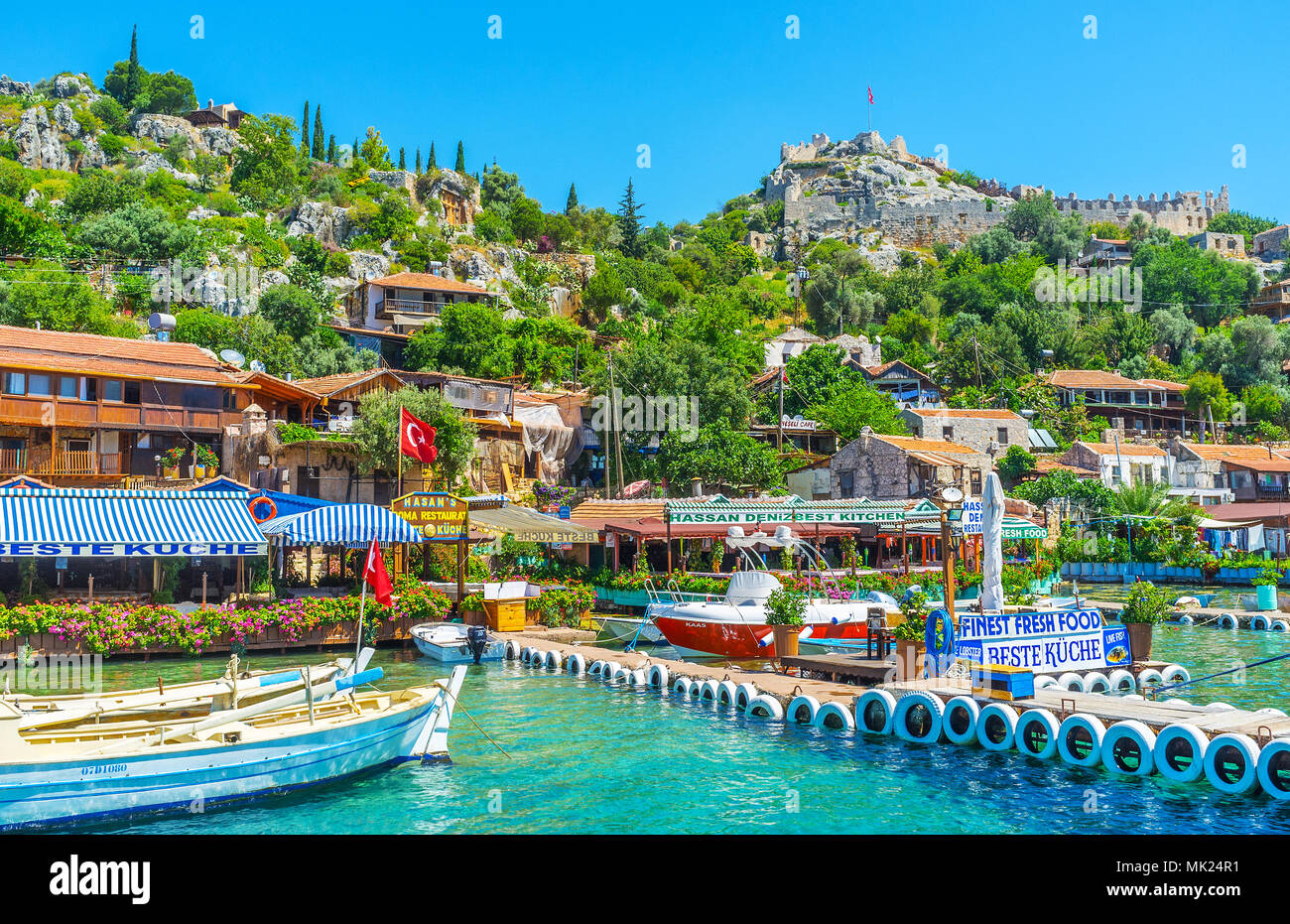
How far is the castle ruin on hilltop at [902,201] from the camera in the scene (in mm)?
129875

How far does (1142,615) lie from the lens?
2006cm

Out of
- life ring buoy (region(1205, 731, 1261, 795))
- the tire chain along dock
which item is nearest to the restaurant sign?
the tire chain along dock

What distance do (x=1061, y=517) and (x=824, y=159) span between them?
11089 cm

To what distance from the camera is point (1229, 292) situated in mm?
100938

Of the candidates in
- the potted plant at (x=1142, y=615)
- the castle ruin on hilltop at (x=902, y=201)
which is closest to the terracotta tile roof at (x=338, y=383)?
the potted plant at (x=1142, y=615)

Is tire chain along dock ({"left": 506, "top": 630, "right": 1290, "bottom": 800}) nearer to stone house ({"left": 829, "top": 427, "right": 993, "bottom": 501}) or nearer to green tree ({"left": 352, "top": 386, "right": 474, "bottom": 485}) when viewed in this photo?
green tree ({"left": 352, "top": 386, "right": 474, "bottom": 485})

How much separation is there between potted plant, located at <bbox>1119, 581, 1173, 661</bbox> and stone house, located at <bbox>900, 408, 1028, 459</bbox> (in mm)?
39090

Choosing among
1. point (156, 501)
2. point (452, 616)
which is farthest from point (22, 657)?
point (452, 616)

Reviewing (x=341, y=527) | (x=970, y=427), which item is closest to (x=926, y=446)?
(x=970, y=427)

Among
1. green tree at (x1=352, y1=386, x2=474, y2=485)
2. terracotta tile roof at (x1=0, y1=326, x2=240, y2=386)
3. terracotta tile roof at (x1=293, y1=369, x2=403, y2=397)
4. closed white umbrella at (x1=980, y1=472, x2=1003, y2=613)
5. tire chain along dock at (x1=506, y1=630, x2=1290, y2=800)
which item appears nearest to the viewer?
tire chain along dock at (x1=506, y1=630, x2=1290, y2=800)

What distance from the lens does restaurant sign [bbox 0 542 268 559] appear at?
2433 centimetres

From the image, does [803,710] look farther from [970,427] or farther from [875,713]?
[970,427]

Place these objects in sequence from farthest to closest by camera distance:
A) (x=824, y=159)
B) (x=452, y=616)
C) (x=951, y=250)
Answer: (x=824, y=159) < (x=951, y=250) < (x=452, y=616)
